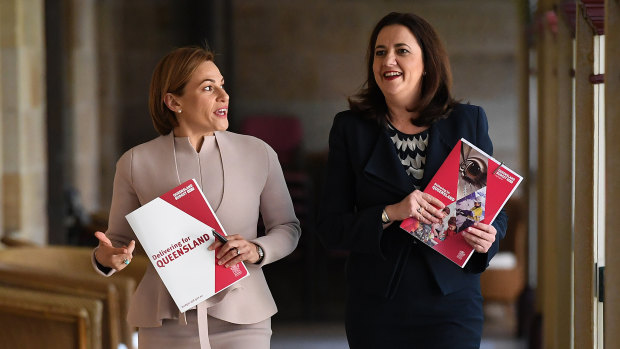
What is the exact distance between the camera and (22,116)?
5.29 meters

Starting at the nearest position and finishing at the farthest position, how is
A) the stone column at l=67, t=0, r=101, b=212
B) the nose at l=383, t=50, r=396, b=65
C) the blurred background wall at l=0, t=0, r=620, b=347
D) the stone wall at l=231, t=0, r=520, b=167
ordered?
the nose at l=383, t=50, r=396, b=65, the blurred background wall at l=0, t=0, r=620, b=347, the stone column at l=67, t=0, r=101, b=212, the stone wall at l=231, t=0, r=520, b=167

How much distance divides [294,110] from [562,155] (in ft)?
20.5

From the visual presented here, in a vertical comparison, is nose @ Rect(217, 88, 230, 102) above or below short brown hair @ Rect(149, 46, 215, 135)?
below

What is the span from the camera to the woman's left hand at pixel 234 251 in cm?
232

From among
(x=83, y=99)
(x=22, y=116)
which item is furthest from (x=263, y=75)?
(x=22, y=116)

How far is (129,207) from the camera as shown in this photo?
97.2 inches

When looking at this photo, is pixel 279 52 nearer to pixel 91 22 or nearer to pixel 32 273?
pixel 91 22

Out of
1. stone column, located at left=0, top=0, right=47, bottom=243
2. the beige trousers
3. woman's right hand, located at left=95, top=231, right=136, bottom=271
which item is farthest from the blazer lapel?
stone column, located at left=0, top=0, right=47, bottom=243

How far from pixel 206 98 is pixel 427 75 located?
607 millimetres

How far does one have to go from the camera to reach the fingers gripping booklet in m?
2.34

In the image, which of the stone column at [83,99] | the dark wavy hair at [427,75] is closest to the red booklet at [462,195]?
the dark wavy hair at [427,75]

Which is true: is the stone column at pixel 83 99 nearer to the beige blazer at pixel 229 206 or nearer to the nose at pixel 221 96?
the beige blazer at pixel 229 206

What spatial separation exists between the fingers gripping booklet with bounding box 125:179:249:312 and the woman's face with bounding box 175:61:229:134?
0.18m

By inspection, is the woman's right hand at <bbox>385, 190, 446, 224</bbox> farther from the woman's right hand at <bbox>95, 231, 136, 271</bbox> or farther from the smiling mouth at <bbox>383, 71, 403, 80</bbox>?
the woman's right hand at <bbox>95, 231, 136, 271</bbox>
